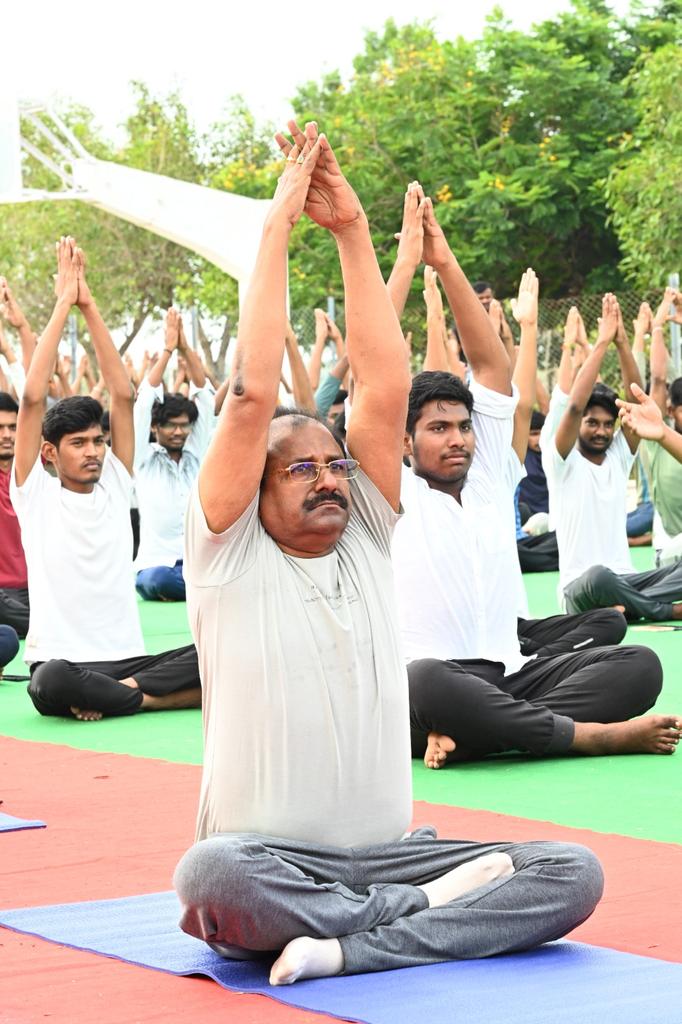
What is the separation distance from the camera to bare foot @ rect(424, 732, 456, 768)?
629 cm

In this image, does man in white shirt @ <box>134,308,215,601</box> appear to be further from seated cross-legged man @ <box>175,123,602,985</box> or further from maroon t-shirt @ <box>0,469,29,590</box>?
seated cross-legged man @ <box>175,123,602,985</box>

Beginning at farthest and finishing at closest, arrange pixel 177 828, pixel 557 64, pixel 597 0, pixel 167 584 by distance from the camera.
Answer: pixel 597 0, pixel 557 64, pixel 167 584, pixel 177 828

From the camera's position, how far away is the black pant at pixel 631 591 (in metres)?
10.6

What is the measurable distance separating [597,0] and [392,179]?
16.2ft

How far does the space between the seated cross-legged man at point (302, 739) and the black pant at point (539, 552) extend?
10.9 m

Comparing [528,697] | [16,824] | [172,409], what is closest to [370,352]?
[16,824]

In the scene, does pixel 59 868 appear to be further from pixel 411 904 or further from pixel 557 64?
pixel 557 64

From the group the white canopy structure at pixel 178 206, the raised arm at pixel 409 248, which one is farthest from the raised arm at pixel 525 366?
the white canopy structure at pixel 178 206

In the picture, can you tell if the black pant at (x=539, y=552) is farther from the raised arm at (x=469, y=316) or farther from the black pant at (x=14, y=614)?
the raised arm at (x=469, y=316)

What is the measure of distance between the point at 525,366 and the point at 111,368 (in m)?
1.93

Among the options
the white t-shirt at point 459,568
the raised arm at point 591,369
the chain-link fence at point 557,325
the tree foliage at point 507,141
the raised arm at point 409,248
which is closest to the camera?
the raised arm at point 409,248

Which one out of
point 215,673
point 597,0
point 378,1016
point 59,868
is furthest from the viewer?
point 597,0

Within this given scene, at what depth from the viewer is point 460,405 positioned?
641cm

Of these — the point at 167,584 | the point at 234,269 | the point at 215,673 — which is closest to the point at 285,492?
the point at 215,673
